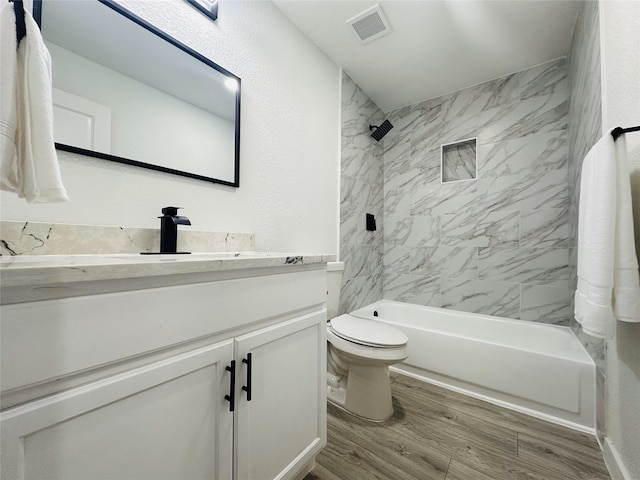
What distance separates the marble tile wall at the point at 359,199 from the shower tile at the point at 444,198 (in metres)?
0.39

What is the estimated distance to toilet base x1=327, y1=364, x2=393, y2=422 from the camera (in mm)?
1402

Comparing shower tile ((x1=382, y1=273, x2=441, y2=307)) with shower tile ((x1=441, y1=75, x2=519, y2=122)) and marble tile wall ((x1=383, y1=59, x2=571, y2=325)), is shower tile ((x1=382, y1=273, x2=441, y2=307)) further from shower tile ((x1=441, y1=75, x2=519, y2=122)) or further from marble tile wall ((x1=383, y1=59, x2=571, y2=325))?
shower tile ((x1=441, y1=75, x2=519, y2=122))

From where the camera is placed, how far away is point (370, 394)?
1415 millimetres

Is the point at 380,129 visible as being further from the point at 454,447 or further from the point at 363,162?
the point at 454,447

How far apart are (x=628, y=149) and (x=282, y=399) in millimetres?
1556

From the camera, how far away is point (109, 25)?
0.94 m

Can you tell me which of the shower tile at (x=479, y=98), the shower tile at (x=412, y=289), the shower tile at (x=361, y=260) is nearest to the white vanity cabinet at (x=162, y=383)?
the shower tile at (x=361, y=260)

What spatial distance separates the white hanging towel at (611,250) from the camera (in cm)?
81

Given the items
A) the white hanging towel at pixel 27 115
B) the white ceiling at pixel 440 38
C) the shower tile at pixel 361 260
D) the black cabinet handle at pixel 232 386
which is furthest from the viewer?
the shower tile at pixel 361 260

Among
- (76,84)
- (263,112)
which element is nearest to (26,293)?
(76,84)

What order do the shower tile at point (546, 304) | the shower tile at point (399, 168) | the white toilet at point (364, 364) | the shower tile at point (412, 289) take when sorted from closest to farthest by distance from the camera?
the white toilet at point (364, 364), the shower tile at point (546, 304), the shower tile at point (412, 289), the shower tile at point (399, 168)

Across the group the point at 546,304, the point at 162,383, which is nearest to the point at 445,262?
the point at 546,304

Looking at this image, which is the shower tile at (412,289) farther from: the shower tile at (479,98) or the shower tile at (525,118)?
the shower tile at (479,98)

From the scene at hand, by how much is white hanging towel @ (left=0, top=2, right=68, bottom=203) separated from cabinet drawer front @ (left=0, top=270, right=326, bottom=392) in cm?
32
